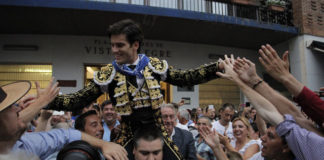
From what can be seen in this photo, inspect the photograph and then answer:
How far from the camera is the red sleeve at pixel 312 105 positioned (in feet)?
5.88

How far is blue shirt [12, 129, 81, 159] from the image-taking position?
1.68 meters

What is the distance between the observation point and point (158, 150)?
2109mm

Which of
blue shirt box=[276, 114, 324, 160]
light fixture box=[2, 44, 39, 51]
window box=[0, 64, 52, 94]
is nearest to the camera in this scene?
blue shirt box=[276, 114, 324, 160]

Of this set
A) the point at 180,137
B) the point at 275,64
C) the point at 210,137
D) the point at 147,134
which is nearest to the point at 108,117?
the point at 180,137

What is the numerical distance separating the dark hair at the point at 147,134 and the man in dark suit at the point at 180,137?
1194 mm

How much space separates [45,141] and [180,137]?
6.81 feet

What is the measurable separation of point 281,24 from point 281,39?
722 millimetres

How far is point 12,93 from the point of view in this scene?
1.66 meters

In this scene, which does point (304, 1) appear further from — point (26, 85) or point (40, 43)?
point (26, 85)

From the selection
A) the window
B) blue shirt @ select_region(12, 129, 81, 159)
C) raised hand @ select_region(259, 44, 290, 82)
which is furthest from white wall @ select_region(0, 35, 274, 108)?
raised hand @ select_region(259, 44, 290, 82)

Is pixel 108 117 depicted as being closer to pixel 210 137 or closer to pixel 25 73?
pixel 210 137

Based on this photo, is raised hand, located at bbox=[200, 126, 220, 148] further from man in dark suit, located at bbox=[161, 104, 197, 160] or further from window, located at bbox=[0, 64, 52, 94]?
window, located at bbox=[0, 64, 52, 94]

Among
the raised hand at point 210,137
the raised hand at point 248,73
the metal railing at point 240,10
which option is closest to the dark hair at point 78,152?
the raised hand at point 248,73

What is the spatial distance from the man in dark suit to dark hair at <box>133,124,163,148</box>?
119 centimetres
